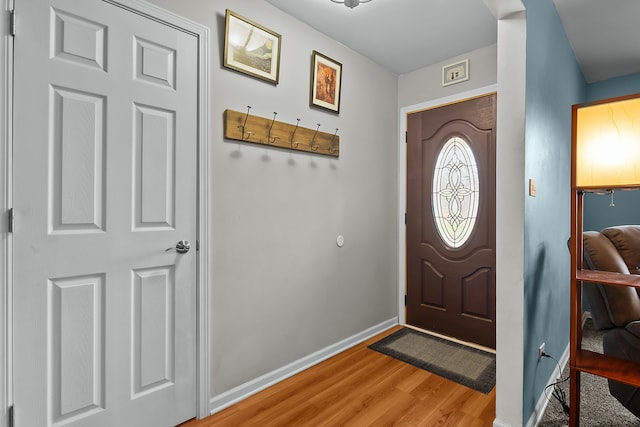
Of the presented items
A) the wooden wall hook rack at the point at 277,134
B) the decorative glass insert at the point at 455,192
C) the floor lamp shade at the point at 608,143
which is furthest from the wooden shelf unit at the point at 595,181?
the wooden wall hook rack at the point at 277,134

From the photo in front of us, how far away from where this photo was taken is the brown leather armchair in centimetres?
156

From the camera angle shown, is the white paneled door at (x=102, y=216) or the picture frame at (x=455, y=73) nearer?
the white paneled door at (x=102, y=216)

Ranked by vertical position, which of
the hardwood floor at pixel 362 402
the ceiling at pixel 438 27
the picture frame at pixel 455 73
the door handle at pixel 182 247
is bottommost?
the hardwood floor at pixel 362 402

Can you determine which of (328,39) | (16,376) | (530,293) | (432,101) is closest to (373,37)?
(328,39)

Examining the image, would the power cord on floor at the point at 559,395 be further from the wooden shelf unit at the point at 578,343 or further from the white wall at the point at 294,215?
the white wall at the point at 294,215

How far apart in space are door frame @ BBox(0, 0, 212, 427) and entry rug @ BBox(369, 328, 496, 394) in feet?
4.95

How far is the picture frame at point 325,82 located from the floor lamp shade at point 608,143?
1.58 m

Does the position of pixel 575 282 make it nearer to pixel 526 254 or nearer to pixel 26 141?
pixel 526 254

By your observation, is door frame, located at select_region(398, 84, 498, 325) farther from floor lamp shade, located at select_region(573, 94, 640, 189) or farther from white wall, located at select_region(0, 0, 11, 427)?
white wall, located at select_region(0, 0, 11, 427)

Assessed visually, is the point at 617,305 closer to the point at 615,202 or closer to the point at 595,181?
the point at 595,181

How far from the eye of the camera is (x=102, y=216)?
1.54m

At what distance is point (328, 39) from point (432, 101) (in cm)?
113

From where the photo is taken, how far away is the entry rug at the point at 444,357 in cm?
229

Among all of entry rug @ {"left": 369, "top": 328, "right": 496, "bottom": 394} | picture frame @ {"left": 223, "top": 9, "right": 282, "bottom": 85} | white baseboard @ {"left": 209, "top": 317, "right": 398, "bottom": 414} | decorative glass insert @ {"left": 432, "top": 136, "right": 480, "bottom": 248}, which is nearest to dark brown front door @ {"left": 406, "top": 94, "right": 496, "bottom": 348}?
decorative glass insert @ {"left": 432, "top": 136, "right": 480, "bottom": 248}
